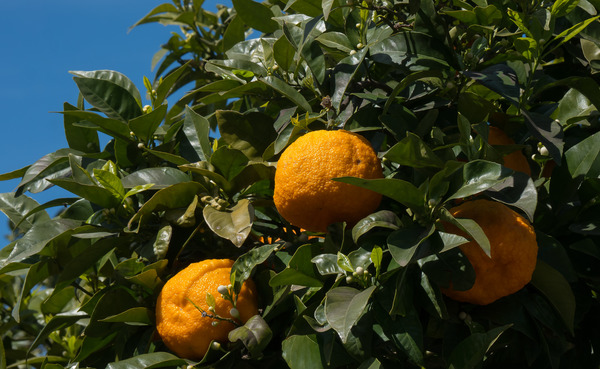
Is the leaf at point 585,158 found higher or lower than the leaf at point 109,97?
lower

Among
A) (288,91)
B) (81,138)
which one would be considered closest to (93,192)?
(81,138)

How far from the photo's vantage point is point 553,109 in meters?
1.59

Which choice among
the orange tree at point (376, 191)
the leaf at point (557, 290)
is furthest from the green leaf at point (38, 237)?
the leaf at point (557, 290)

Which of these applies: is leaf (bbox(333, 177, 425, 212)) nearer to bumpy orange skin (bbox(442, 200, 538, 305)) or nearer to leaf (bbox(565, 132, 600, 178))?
bumpy orange skin (bbox(442, 200, 538, 305))

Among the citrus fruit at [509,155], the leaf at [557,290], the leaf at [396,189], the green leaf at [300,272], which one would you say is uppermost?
the leaf at [396,189]

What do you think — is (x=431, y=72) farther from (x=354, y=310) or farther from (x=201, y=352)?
(x=201, y=352)

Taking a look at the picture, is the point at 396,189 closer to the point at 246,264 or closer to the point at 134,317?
the point at 246,264

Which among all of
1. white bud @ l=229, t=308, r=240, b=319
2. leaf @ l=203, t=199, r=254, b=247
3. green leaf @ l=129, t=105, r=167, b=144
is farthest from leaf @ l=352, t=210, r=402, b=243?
green leaf @ l=129, t=105, r=167, b=144

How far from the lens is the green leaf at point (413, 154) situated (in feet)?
4.14

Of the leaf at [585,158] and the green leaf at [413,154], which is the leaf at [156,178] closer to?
the green leaf at [413,154]

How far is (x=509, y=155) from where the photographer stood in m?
1.49

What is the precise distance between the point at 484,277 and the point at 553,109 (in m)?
0.49

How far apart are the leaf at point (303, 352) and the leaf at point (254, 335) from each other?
46mm

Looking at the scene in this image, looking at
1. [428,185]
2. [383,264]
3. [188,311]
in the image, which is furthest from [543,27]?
[188,311]
